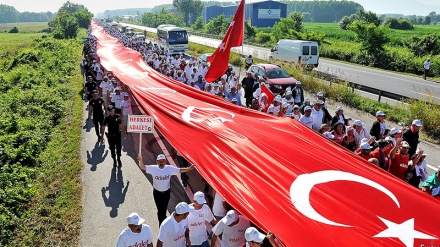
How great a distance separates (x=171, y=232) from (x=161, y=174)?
1.62m

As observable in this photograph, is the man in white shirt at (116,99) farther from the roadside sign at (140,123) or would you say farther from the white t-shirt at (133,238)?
the white t-shirt at (133,238)

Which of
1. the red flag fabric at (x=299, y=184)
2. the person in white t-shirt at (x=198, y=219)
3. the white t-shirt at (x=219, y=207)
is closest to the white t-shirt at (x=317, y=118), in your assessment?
the red flag fabric at (x=299, y=184)

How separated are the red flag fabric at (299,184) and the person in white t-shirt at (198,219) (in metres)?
0.40

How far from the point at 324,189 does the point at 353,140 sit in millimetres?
3266

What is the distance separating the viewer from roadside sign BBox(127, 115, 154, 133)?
657 centimetres

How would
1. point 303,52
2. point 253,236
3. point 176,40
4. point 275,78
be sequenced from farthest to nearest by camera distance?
point 176,40 → point 303,52 → point 275,78 → point 253,236

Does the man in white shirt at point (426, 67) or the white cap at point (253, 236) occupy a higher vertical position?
the man in white shirt at point (426, 67)

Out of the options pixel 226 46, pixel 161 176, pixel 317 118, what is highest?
pixel 226 46

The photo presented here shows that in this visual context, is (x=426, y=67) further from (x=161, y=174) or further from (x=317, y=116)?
(x=161, y=174)

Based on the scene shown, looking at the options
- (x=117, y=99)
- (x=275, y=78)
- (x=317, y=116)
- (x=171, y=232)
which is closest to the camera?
(x=171, y=232)

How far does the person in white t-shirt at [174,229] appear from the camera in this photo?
4.86 m

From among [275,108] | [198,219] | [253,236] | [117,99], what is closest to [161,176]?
[198,219]

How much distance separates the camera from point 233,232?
16.3 feet

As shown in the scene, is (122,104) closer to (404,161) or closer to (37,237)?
(37,237)
